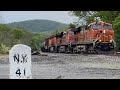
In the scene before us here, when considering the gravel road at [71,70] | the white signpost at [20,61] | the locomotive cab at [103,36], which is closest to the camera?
the white signpost at [20,61]

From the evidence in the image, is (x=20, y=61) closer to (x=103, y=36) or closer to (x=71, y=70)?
(x=71, y=70)

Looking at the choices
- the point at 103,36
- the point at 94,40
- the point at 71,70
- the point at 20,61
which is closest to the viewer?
the point at 20,61

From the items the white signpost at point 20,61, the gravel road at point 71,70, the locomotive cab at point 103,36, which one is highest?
the locomotive cab at point 103,36

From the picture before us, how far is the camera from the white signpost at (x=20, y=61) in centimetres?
347

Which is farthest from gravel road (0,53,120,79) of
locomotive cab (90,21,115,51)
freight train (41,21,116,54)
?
locomotive cab (90,21,115,51)

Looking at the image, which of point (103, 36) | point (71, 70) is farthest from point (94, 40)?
point (71, 70)

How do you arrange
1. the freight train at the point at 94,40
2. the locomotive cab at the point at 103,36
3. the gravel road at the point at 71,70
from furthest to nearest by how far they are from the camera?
the locomotive cab at the point at 103,36, the freight train at the point at 94,40, the gravel road at the point at 71,70

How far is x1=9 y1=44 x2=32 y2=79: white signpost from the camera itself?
3475mm

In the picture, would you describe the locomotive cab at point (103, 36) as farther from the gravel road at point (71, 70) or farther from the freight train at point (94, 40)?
the gravel road at point (71, 70)

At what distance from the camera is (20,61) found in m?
3.53

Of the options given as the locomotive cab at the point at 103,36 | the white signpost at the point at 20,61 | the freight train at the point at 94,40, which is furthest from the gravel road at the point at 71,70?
the locomotive cab at the point at 103,36

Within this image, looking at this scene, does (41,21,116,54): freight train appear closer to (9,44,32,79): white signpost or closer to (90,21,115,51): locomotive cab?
(90,21,115,51): locomotive cab
